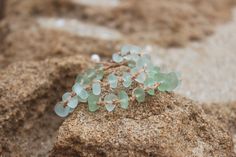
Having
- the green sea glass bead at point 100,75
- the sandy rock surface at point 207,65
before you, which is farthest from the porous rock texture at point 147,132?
the sandy rock surface at point 207,65

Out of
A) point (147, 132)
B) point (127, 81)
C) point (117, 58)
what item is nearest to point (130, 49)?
point (117, 58)

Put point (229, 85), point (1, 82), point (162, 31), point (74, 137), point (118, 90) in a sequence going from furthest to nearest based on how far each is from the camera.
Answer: point (162, 31) → point (229, 85) → point (1, 82) → point (118, 90) → point (74, 137)

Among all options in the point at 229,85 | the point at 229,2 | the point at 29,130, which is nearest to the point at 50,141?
the point at 29,130

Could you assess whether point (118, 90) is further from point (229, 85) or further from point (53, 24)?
point (53, 24)

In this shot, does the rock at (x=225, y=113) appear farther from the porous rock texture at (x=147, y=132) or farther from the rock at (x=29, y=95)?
Result: the rock at (x=29, y=95)

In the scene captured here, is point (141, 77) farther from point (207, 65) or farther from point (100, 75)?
point (207, 65)

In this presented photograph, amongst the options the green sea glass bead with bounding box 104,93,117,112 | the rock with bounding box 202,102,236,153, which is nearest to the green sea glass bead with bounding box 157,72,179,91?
the green sea glass bead with bounding box 104,93,117,112

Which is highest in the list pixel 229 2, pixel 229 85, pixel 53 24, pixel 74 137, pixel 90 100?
pixel 229 2
